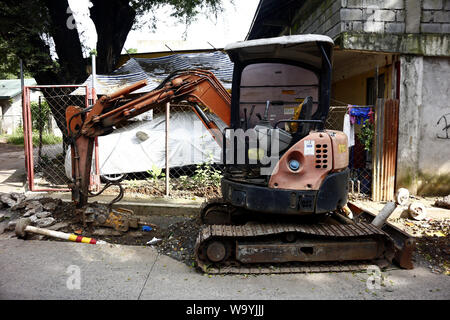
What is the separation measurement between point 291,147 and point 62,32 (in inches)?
309

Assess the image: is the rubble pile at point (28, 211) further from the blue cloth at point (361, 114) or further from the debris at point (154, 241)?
the blue cloth at point (361, 114)

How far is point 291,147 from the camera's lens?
4109 mm

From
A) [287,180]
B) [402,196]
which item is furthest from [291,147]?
[402,196]

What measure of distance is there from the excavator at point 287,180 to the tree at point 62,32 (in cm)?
516

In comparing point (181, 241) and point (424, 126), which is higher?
point (424, 126)

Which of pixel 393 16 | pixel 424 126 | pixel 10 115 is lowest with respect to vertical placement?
pixel 424 126

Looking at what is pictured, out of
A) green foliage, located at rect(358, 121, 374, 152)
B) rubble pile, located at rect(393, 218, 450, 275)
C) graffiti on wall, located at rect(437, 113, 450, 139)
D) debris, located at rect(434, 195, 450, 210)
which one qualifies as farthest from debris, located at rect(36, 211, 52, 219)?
graffiti on wall, located at rect(437, 113, 450, 139)

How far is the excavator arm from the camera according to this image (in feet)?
15.8

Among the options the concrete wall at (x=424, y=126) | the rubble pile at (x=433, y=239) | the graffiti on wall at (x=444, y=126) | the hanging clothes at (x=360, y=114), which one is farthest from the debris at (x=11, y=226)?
the graffiti on wall at (x=444, y=126)

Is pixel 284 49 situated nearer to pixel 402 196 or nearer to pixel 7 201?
pixel 402 196

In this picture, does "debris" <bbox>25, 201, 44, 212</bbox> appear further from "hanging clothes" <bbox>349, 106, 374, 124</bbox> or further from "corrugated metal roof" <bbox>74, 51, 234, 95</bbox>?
"hanging clothes" <bbox>349, 106, 374, 124</bbox>
